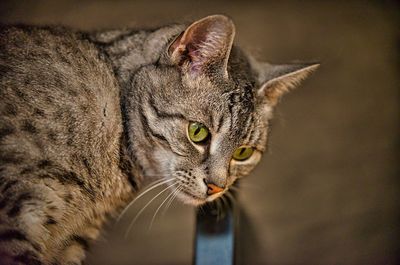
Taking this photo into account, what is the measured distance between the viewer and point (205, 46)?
1354 mm

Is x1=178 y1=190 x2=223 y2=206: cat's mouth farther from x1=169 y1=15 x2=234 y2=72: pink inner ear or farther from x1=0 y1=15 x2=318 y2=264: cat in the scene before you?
x1=169 y1=15 x2=234 y2=72: pink inner ear

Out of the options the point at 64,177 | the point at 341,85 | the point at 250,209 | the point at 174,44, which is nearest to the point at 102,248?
the point at 250,209

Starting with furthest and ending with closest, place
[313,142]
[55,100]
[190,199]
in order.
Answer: [313,142] < [190,199] < [55,100]

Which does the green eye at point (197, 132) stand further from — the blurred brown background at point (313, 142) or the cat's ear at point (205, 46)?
the blurred brown background at point (313, 142)

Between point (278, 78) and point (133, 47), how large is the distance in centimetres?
41

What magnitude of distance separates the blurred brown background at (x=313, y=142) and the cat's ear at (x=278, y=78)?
19.5 inches

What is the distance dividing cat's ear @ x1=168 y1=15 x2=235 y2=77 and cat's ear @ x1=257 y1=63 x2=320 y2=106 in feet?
A: 0.59

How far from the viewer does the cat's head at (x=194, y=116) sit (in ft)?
4.57

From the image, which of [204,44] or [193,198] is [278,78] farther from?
[193,198]

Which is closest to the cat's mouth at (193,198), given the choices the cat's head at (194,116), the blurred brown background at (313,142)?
the cat's head at (194,116)

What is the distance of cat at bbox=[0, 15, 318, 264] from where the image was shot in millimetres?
1260

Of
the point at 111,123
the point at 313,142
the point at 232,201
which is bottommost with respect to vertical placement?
the point at 313,142

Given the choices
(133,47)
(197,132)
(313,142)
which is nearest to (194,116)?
(197,132)

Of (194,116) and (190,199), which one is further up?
(194,116)
